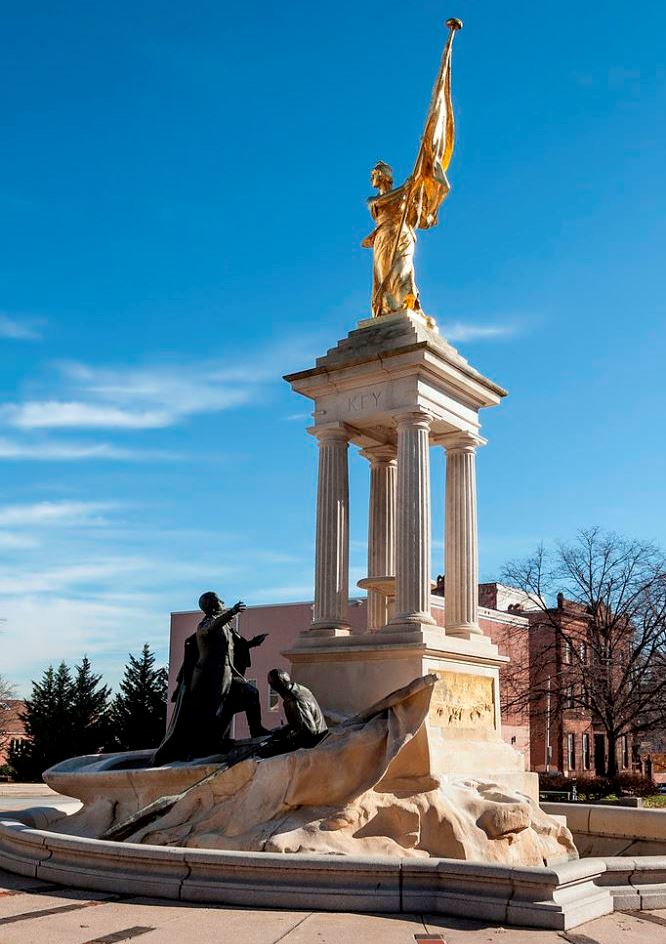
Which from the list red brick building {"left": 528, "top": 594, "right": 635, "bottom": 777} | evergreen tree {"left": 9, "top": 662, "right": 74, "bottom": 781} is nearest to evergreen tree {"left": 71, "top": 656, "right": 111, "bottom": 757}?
evergreen tree {"left": 9, "top": 662, "right": 74, "bottom": 781}

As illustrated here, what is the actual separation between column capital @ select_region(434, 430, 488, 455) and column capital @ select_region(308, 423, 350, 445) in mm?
1590

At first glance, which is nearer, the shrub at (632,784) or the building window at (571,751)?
the shrub at (632,784)

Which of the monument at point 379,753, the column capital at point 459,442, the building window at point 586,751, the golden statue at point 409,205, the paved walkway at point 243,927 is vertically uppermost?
the golden statue at point 409,205

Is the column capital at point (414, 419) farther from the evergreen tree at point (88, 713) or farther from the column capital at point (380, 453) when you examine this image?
the evergreen tree at point (88, 713)

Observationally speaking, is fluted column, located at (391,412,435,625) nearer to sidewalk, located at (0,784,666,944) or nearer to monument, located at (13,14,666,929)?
monument, located at (13,14,666,929)

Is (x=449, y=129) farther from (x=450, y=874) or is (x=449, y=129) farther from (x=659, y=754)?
(x=659, y=754)

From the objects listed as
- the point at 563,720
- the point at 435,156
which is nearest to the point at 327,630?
the point at 435,156

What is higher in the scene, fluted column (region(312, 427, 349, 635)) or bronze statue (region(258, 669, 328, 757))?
fluted column (region(312, 427, 349, 635))

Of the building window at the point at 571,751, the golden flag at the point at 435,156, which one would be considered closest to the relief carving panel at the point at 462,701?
the golden flag at the point at 435,156

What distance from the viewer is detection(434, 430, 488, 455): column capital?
1543cm

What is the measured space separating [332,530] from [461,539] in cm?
199

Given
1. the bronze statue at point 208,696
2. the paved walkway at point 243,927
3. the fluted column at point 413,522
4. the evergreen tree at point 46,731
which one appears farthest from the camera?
the evergreen tree at point 46,731

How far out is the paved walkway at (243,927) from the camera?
23.2ft

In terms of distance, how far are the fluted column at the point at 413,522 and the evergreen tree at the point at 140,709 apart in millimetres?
29606
